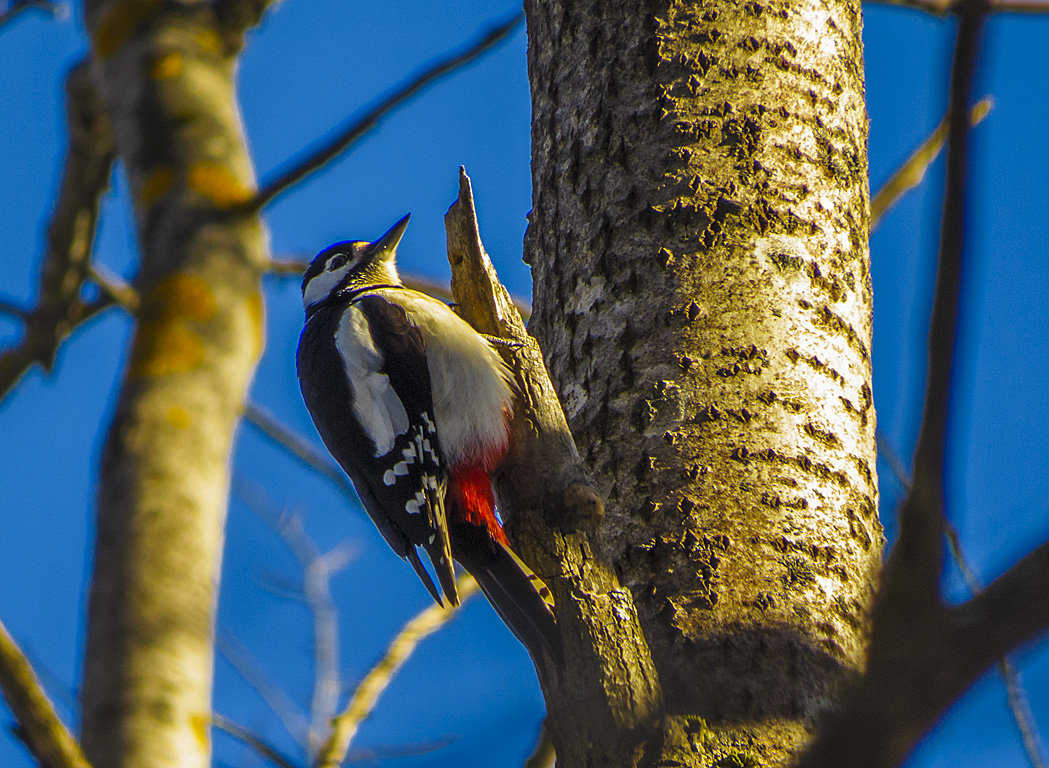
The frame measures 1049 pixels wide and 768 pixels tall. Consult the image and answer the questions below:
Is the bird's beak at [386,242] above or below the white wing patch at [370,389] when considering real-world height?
above

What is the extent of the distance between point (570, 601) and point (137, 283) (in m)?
2.53

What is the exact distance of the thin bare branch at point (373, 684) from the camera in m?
2.54

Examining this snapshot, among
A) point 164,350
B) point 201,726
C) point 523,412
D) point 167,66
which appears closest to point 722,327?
point 523,412

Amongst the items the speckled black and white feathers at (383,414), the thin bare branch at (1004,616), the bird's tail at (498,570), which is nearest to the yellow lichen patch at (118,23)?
the speckled black and white feathers at (383,414)

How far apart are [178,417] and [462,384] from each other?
3.27 ft

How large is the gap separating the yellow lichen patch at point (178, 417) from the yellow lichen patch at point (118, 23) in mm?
1732

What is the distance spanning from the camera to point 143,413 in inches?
120

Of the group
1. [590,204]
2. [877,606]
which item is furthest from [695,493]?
[877,606]

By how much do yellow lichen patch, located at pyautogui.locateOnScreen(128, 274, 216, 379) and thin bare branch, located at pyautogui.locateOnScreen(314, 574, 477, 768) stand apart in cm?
108

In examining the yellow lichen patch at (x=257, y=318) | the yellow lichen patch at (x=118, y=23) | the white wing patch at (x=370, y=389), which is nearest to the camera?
the white wing patch at (x=370, y=389)

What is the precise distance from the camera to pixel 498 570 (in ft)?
5.84

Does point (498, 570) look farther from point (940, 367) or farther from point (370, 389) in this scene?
point (940, 367)

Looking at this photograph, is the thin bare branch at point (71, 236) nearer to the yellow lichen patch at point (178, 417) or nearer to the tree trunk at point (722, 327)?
the yellow lichen patch at point (178, 417)

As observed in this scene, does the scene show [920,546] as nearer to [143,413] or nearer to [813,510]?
[813,510]
